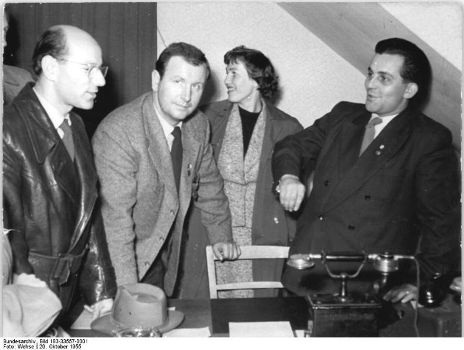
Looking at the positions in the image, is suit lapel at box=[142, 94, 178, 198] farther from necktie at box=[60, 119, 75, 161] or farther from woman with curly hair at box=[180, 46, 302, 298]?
woman with curly hair at box=[180, 46, 302, 298]

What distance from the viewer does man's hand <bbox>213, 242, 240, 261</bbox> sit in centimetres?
242

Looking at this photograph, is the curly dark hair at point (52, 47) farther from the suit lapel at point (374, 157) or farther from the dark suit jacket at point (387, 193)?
the suit lapel at point (374, 157)

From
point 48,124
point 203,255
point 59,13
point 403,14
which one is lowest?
point 203,255

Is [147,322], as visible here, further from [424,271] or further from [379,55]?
[379,55]

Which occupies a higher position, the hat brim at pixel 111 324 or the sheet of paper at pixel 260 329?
the hat brim at pixel 111 324

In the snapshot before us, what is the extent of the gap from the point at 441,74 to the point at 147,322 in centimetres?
174

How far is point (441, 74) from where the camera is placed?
Result: 2414 mm

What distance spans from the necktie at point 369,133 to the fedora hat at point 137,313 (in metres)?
1.19

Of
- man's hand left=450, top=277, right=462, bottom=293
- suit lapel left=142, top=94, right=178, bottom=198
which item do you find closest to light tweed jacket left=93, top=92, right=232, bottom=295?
suit lapel left=142, top=94, right=178, bottom=198

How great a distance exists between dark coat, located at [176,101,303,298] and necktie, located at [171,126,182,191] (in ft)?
1.75

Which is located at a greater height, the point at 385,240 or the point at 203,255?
the point at 385,240

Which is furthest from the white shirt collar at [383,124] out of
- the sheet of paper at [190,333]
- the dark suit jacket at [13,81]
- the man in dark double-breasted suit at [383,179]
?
the dark suit jacket at [13,81]

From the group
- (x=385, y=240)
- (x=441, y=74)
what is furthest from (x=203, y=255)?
(x=441, y=74)

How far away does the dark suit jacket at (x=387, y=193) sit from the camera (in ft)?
6.88
